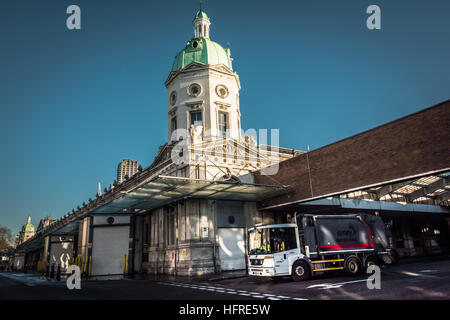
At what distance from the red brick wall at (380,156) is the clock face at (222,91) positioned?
13.9 metres

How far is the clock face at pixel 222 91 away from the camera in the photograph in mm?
34759

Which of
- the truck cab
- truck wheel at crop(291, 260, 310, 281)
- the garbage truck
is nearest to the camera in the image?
the truck cab

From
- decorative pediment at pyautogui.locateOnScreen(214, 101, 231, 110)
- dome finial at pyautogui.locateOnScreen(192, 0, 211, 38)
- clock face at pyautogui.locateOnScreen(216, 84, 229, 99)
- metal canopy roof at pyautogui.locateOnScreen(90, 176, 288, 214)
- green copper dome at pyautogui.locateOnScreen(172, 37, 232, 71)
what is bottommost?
metal canopy roof at pyautogui.locateOnScreen(90, 176, 288, 214)

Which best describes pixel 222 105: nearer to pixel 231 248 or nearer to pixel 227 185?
pixel 227 185

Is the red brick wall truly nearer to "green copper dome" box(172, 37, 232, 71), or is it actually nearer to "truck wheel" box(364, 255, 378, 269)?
"truck wheel" box(364, 255, 378, 269)

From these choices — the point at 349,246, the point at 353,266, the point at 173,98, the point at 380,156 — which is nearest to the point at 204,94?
the point at 173,98

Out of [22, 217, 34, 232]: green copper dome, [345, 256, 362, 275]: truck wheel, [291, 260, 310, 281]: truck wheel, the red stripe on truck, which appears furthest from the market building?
[22, 217, 34, 232]: green copper dome

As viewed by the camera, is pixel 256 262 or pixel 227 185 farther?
pixel 227 185

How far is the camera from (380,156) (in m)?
18.8

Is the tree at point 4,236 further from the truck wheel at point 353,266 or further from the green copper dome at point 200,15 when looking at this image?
the truck wheel at point 353,266

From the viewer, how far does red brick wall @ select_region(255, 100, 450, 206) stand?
16422 millimetres

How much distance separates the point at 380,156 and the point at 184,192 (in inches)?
518

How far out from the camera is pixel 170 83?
37.2 meters
